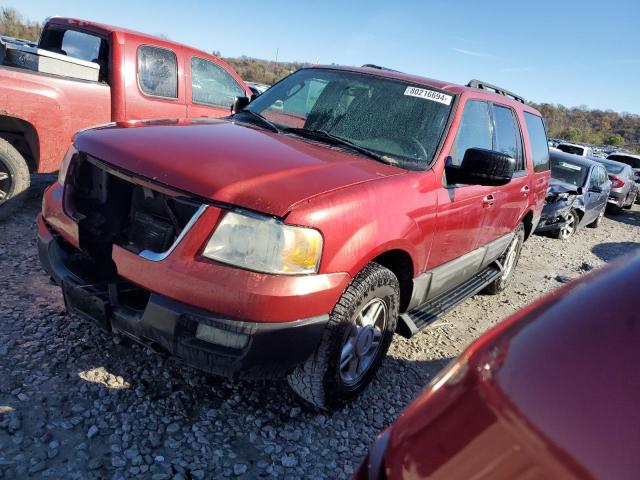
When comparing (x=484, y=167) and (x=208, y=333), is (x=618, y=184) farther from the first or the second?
(x=208, y=333)

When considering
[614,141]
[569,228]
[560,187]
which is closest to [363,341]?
[560,187]

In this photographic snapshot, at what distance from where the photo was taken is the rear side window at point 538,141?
4.97 metres

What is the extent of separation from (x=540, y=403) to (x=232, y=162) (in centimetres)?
179

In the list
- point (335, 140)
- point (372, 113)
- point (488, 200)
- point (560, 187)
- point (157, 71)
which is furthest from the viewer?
point (560, 187)

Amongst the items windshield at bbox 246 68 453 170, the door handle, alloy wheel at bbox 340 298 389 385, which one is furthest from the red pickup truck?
alloy wheel at bbox 340 298 389 385

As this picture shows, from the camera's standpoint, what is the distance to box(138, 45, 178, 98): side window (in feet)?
17.4

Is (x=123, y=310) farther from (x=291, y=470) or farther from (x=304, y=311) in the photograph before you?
(x=291, y=470)

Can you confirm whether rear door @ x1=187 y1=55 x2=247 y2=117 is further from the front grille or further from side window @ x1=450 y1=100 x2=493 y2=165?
side window @ x1=450 y1=100 x2=493 y2=165

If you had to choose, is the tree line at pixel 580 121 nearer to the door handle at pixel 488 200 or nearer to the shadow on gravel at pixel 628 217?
the shadow on gravel at pixel 628 217

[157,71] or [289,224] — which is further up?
[157,71]

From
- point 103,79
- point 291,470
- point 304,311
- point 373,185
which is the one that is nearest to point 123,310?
point 304,311

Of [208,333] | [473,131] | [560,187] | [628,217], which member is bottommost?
[628,217]

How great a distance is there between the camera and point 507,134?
4324 millimetres

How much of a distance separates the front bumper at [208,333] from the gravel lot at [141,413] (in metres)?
0.46
